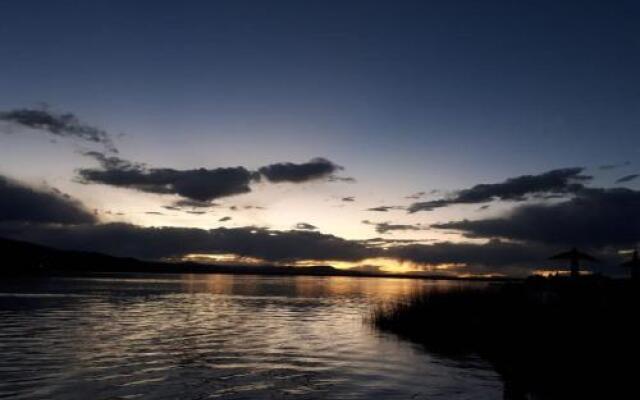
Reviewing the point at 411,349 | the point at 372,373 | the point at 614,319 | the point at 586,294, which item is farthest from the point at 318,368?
the point at 586,294

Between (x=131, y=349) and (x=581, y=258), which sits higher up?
(x=581, y=258)

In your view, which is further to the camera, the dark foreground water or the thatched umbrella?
the thatched umbrella

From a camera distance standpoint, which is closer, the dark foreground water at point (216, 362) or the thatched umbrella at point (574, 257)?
the dark foreground water at point (216, 362)

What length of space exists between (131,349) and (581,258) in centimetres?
3748

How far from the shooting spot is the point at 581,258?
49094mm

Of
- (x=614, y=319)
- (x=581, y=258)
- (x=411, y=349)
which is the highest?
(x=581, y=258)

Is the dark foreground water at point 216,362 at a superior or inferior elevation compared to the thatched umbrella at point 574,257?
inferior

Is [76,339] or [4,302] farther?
[4,302]

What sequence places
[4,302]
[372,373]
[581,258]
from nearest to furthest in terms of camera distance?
[372,373] < [581,258] < [4,302]

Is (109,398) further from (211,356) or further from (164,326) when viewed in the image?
(164,326)

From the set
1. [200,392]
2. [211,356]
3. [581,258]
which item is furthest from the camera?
[581,258]

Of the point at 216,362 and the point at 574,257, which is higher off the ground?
the point at 574,257

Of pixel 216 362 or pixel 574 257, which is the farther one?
pixel 574 257

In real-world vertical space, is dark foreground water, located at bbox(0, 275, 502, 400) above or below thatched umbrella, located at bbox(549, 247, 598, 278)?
below
